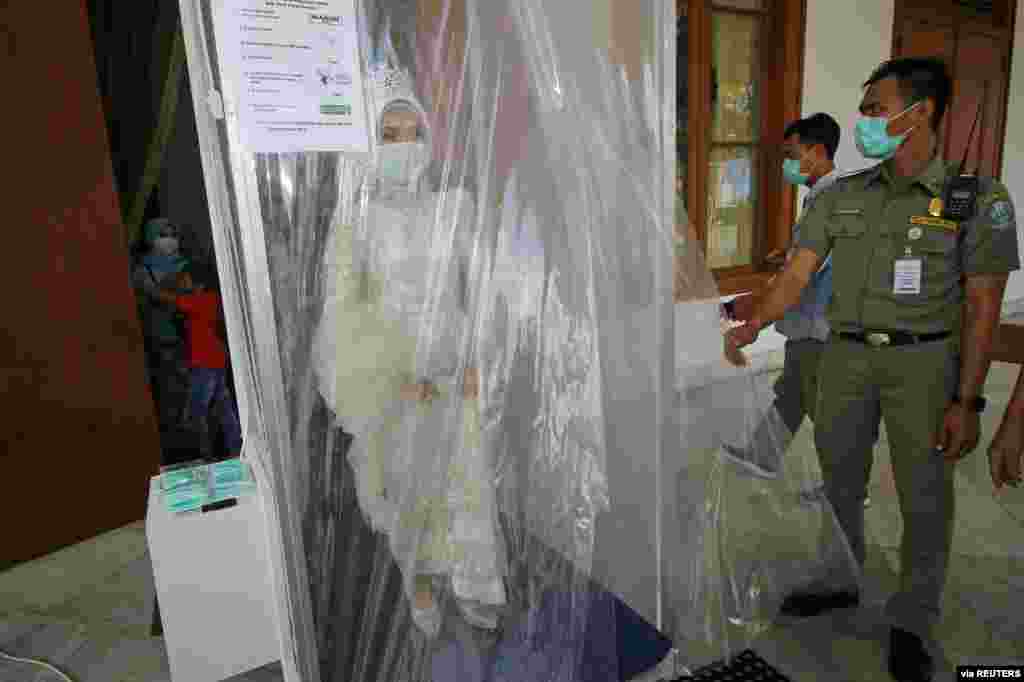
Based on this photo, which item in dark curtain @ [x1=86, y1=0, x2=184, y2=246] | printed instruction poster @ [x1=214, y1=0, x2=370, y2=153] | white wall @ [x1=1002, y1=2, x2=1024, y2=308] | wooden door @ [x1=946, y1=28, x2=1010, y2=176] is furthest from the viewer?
white wall @ [x1=1002, y1=2, x2=1024, y2=308]

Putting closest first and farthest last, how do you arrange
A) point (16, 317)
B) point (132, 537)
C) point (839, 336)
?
point (839, 336)
point (16, 317)
point (132, 537)

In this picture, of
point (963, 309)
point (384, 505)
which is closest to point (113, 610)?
point (384, 505)

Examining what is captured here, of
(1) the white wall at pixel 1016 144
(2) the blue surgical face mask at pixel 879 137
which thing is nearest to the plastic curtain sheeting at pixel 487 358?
(2) the blue surgical face mask at pixel 879 137

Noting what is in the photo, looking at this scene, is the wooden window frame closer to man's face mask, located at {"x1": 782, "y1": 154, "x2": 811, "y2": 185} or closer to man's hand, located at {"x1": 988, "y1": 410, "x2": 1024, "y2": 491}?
man's face mask, located at {"x1": 782, "y1": 154, "x2": 811, "y2": 185}

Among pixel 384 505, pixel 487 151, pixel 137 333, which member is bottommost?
pixel 384 505

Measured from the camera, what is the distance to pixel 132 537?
7.19ft

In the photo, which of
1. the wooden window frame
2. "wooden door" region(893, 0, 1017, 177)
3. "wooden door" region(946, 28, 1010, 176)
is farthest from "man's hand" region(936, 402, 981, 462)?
"wooden door" region(946, 28, 1010, 176)

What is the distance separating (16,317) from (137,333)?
0.34m

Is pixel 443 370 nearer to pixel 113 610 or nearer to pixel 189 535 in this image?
pixel 189 535

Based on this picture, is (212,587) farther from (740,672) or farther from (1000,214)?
(1000,214)

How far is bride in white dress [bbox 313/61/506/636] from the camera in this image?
1113 millimetres

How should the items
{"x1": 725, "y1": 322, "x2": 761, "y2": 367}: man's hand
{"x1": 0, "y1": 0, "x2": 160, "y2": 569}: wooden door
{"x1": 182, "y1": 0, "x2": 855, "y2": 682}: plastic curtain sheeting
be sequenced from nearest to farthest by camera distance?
{"x1": 182, "y1": 0, "x2": 855, "y2": 682}: plastic curtain sheeting, {"x1": 725, "y1": 322, "x2": 761, "y2": 367}: man's hand, {"x1": 0, "y1": 0, "x2": 160, "y2": 569}: wooden door

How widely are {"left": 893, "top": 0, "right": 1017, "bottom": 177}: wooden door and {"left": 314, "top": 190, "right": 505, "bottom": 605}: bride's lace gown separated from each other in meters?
3.72

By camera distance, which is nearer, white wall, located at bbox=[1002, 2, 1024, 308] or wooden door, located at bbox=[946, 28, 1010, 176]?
wooden door, located at bbox=[946, 28, 1010, 176]
